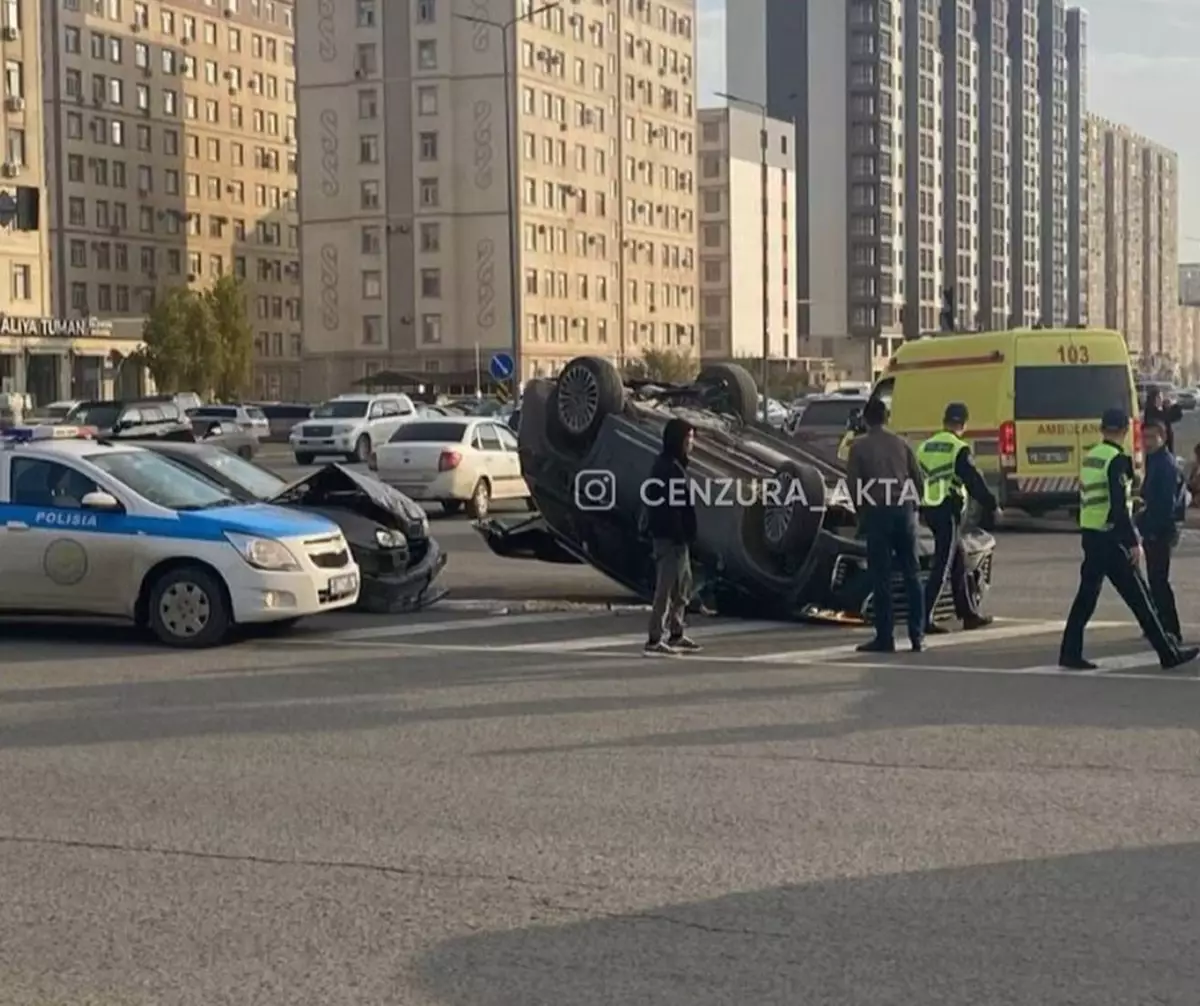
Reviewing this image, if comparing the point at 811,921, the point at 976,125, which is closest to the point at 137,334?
the point at 976,125

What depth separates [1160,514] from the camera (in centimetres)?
1281

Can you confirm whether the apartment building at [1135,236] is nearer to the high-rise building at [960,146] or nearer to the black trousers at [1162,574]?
the high-rise building at [960,146]

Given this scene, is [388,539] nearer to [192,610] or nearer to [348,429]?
[192,610]

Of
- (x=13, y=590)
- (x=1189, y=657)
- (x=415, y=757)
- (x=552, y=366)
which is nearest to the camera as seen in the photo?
(x=415, y=757)

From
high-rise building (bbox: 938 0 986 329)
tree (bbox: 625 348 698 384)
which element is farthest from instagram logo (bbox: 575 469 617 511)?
high-rise building (bbox: 938 0 986 329)

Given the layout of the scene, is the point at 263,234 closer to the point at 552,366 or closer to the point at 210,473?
the point at 552,366

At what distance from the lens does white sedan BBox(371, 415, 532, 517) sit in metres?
27.1

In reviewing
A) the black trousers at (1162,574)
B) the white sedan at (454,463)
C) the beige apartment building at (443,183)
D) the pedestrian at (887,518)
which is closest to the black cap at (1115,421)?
the black trousers at (1162,574)

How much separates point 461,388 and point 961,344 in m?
73.6

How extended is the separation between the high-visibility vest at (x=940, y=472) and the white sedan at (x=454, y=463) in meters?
13.4

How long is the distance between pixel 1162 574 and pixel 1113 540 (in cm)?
122

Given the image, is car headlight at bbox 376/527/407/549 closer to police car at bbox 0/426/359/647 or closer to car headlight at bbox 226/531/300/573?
police car at bbox 0/426/359/647

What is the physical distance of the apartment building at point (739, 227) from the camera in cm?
12356

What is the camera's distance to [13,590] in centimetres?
1373
